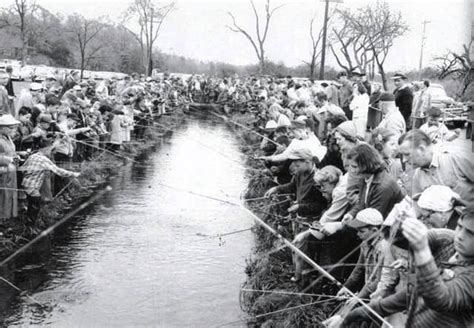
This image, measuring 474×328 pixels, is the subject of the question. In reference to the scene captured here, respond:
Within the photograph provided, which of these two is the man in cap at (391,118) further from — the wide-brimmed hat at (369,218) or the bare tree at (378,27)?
the bare tree at (378,27)

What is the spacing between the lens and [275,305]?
6.62 meters

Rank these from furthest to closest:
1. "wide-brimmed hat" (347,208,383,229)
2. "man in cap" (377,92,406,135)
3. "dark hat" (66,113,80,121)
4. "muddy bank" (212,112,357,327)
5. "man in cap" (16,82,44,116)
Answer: "man in cap" (16,82,44,116) < "dark hat" (66,113,80,121) < "man in cap" (377,92,406,135) < "muddy bank" (212,112,357,327) < "wide-brimmed hat" (347,208,383,229)

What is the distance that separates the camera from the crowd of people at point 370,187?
3070 millimetres

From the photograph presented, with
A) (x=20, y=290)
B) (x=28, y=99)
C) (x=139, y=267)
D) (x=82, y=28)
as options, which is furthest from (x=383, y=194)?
(x=82, y=28)

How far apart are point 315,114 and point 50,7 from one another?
37.6 m

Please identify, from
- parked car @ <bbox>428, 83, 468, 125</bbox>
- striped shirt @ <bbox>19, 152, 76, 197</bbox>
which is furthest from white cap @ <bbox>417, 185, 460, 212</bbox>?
parked car @ <bbox>428, 83, 468, 125</bbox>

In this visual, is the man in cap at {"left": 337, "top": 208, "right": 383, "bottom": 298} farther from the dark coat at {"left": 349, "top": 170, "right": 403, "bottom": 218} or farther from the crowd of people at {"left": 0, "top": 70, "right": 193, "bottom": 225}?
the crowd of people at {"left": 0, "top": 70, "right": 193, "bottom": 225}

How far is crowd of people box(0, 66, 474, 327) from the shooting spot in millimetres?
Answer: 3070

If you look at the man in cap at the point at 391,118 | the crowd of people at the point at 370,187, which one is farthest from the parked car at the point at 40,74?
the man in cap at the point at 391,118

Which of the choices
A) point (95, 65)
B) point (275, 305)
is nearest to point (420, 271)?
point (275, 305)

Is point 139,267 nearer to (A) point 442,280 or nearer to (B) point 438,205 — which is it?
(B) point 438,205

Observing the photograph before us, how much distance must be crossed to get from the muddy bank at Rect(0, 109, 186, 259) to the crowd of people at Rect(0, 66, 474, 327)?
0.25 metres

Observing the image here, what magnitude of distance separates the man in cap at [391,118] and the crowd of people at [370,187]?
2cm

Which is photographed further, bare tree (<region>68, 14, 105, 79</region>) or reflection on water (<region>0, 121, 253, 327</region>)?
bare tree (<region>68, 14, 105, 79</region>)
